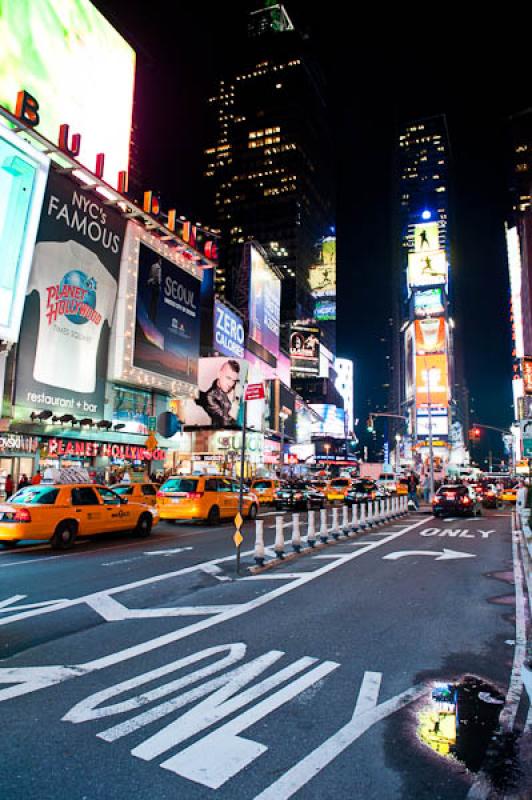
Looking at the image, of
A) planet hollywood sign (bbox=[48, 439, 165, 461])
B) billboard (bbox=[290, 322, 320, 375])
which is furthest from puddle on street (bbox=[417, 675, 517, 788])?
billboard (bbox=[290, 322, 320, 375])

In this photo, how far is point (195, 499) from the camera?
20969 mm

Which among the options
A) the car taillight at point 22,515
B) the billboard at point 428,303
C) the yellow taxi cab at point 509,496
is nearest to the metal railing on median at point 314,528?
the car taillight at point 22,515

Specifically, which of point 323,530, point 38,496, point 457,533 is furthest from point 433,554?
point 38,496

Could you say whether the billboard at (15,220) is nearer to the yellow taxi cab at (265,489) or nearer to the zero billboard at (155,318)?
the zero billboard at (155,318)

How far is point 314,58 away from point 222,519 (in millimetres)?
187748

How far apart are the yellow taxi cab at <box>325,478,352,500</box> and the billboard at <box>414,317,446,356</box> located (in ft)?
332

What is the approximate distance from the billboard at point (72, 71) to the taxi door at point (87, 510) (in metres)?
31.2

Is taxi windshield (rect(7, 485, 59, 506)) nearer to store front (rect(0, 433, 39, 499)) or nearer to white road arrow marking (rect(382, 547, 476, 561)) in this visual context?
white road arrow marking (rect(382, 547, 476, 561))

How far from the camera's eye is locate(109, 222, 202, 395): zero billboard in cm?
4047

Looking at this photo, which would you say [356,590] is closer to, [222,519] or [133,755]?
[133,755]

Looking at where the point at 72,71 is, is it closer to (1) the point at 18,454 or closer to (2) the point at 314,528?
(1) the point at 18,454

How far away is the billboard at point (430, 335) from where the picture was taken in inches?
5266

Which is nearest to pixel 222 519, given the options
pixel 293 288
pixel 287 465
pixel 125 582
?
pixel 125 582

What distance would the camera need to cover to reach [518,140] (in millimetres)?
169750
